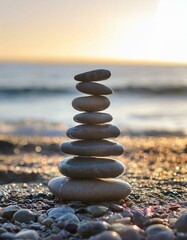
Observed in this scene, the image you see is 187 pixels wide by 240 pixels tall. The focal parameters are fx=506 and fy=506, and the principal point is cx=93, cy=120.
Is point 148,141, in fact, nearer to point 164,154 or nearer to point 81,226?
point 164,154

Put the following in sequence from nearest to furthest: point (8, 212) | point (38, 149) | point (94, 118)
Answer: point (8, 212) < point (94, 118) < point (38, 149)

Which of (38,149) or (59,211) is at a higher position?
(38,149)

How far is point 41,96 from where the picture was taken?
3500 centimetres

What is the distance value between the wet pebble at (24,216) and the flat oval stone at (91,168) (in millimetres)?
789

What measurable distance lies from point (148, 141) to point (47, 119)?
751 centimetres

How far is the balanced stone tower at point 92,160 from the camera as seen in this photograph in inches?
207

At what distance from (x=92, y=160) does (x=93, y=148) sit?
0.47 feet

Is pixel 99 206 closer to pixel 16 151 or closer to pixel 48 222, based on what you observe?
pixel 48 222

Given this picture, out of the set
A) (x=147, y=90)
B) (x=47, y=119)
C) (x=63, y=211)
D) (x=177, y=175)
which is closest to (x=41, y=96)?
(x=147, y=90)

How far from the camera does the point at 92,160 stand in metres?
5.44

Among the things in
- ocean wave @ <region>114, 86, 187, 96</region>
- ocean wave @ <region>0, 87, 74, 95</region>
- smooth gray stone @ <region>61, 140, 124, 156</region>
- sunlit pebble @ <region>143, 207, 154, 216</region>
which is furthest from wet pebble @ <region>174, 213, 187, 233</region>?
ocean wave @ <region>0, 87, 74, 95</region>

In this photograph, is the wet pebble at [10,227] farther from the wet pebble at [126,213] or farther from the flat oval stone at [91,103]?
the flat oval stone at [91,103]

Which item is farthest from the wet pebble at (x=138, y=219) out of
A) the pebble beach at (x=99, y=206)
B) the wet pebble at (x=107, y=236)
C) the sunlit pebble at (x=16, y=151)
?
the sunlit pebble at (x=16, y=151)

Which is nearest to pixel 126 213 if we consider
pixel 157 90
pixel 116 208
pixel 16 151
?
pixel 116 208
